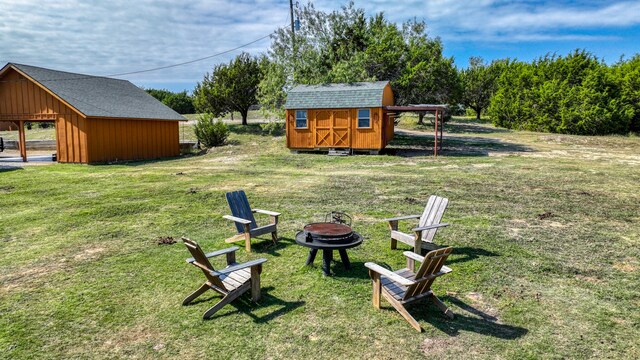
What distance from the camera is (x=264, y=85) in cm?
3030

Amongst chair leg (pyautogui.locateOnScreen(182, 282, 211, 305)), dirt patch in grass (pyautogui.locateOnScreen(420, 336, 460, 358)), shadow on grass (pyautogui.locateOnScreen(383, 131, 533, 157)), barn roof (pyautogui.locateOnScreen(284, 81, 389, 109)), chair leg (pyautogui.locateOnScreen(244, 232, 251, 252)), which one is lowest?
dirt patch in grass (pyautogui.locateOnScreen(420, 336, 460, 358))

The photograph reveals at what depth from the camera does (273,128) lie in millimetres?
31656

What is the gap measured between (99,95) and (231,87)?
11685 mm

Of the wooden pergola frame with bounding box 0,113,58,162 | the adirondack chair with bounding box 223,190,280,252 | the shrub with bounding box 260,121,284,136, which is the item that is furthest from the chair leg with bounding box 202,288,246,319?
the shrub with bounding box 260,121,284,136

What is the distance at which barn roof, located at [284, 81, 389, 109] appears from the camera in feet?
75.1

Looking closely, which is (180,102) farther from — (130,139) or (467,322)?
(467,322)

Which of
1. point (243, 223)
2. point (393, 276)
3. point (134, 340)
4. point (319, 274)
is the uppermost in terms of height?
point (243, 223)

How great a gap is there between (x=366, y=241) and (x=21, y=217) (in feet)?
28.7

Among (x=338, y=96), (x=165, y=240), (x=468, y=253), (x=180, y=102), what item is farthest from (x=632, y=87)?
(x=180, y=102)

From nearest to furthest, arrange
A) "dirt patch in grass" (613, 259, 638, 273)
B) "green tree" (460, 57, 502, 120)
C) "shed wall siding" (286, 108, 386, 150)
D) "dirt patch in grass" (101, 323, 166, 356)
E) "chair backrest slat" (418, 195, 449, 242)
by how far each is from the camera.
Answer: "dirt patch in grass" (101, 323, 166, 356) → "dirt patch in grass" (613, 259, 638, 273) → "chair backrest slat" (418, 195, 449, 242) → "shed wall siding" (286, 108, 386, 150) → "green tree" (460, 57, 502, 120)

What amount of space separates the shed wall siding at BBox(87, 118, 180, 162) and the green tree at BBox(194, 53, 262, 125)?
774 cm

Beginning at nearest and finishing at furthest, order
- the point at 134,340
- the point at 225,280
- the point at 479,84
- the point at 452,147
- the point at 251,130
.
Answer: the point at 134,340 → the point at 225,280 → the point at 452,147 → the point at 251,130 → the point at 479,84

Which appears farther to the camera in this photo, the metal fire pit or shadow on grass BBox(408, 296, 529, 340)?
the metal fire pit

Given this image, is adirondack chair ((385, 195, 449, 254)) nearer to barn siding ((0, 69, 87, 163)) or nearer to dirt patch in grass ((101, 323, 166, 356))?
dirt patch in grass ((101, 323, 166, 356))
